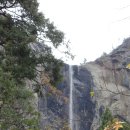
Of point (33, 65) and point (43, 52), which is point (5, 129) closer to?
point (33, 65)

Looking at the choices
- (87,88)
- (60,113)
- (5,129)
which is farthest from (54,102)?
(5,129)

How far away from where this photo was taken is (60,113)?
39.2 metres

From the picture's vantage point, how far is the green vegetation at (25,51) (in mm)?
10648

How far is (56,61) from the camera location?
1381 centimetres

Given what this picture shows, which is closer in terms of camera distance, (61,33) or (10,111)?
(10,111)

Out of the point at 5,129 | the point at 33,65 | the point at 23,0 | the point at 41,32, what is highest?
the point at 23,0

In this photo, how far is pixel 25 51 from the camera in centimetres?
1310

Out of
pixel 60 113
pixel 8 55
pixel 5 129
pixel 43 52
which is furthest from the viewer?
pixel 60 113

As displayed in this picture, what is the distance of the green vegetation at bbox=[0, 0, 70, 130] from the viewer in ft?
34.9

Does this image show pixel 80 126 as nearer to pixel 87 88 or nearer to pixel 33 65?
pixel 87 88

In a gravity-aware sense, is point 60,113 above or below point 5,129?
above

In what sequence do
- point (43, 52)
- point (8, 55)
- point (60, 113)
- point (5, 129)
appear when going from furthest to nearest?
point (60, 113)
point (43, 52)
point (8, 55)
point (5, 129)

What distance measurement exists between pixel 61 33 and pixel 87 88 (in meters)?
26.8

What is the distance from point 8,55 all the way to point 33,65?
90 centimetres
